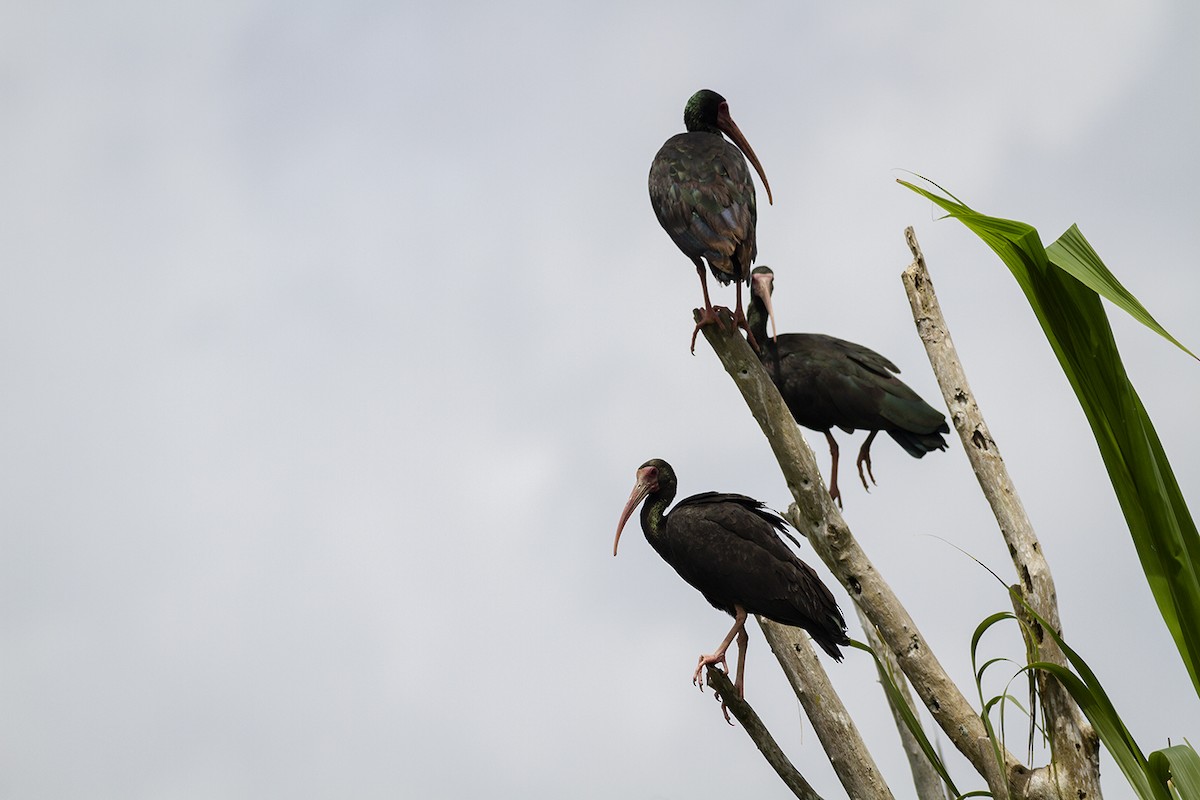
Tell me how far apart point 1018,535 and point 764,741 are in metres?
1.49

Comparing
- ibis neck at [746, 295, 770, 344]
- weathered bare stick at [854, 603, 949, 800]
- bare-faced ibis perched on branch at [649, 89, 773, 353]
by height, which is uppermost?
ibis neck at [746, 295, 770, 344]

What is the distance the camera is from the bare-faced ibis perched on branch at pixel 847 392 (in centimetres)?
724

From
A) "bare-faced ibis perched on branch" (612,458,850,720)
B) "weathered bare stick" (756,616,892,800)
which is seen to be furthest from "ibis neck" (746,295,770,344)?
"weathered bare stick" (756,616,892,800)

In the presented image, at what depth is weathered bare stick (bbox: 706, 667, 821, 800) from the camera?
4.22m

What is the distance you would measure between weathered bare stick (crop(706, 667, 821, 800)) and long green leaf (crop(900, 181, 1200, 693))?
2.92 meters

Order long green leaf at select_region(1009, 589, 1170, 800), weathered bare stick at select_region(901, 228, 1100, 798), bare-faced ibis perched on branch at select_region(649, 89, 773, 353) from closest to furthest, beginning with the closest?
long green leaf at select_region(1009, 589, 1170, 800), weathered bare stick at select_region(901, 228, 1100, 798), bare-faced ibis perched on branch at select_region(649, 89, 773, 353)

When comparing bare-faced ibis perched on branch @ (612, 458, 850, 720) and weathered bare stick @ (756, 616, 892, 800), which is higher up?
bare-faced ibis perched on branch @ (612, 458, 850, 720)

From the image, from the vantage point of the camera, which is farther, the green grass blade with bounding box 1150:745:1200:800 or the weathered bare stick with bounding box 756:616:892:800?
the weathered bare stick with bounding box 756:616:892:800

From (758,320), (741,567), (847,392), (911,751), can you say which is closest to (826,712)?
(911,751)

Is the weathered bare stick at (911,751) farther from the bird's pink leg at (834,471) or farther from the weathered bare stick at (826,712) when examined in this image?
the bird's pink leg at (834,471)

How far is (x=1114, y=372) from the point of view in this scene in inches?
57.7

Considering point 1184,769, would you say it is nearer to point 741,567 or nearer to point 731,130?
point 741,567

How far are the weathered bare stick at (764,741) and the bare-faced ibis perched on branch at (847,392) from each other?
116 inches

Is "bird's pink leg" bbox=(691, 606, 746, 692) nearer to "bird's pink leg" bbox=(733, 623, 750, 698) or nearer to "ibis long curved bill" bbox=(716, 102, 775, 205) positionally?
"bird's pink leg" bbox=(733, 623, 750, 698)
